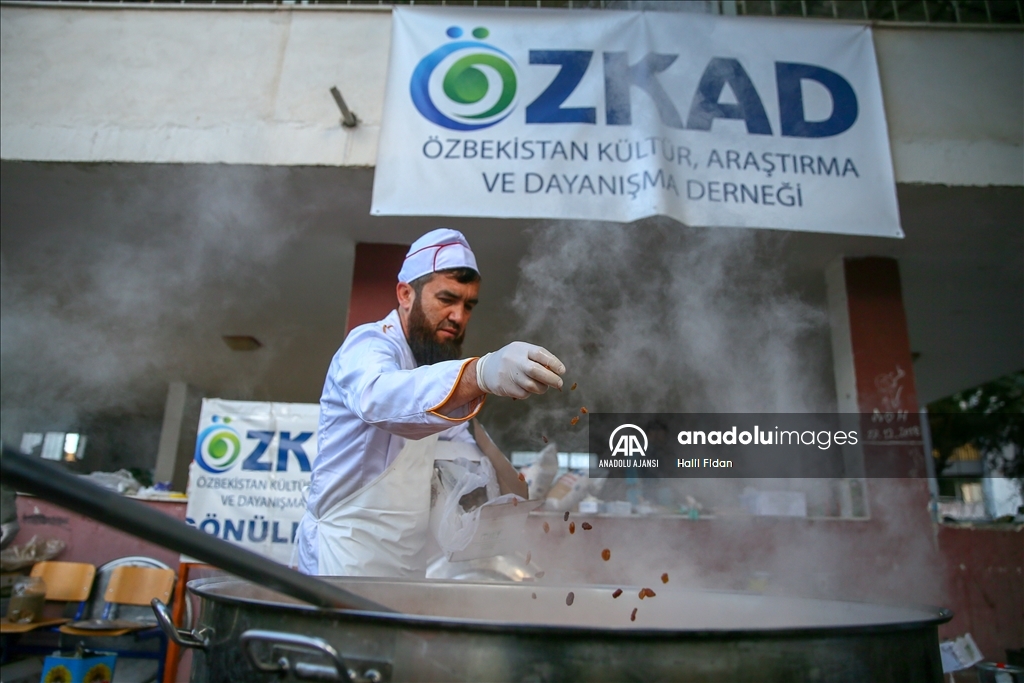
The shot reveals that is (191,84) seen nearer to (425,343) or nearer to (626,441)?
(425,343)

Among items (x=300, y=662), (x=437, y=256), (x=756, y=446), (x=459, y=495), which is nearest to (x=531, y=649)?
(x=300, y=662)

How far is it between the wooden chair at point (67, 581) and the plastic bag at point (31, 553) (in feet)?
0.19

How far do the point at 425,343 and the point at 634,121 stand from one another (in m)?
2.13

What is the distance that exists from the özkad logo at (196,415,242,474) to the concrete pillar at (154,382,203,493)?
3436 millimetres

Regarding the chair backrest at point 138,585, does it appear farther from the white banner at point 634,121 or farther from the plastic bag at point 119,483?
the white banner at point 634,121

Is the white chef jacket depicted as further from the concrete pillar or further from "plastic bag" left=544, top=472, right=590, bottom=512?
the concrete pillar

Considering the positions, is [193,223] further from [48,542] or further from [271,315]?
[48,542]

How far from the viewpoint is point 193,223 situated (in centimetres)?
430

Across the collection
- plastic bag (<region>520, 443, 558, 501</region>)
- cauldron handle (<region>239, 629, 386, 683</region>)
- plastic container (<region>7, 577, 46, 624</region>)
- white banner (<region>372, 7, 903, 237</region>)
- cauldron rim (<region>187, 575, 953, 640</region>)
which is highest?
white banner (<region>372, 7, 903, 237</region>)

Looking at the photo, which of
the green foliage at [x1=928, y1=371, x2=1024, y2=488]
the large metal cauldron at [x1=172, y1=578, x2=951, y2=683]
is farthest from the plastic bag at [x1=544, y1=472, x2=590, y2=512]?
the green foliage at [x1=928, y1=371, x2=1024, y2=488]

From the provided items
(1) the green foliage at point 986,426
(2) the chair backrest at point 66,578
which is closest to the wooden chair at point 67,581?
(2) the chair backrest at point 66,578

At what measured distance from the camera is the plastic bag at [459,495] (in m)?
1.88

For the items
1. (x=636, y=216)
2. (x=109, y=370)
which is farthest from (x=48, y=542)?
(x=636, y=216)

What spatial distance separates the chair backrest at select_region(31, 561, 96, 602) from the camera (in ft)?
13.5
